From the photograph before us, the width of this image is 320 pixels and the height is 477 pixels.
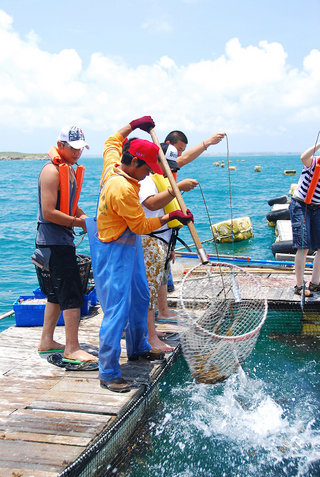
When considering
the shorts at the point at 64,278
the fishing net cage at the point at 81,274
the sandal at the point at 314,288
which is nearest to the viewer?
the shorts at the point at 64,278

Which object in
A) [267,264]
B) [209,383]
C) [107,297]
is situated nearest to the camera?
[107,297]

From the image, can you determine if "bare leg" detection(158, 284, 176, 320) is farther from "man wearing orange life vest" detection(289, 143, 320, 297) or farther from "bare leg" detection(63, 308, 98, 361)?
"man wearing orange life vest" detection(289, 143, 320, 297)

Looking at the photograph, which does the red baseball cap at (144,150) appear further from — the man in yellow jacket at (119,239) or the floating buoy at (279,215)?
the floating buoy at (279,215)

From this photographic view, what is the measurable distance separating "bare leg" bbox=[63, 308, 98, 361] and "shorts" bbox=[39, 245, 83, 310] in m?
0.07

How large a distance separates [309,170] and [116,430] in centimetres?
425

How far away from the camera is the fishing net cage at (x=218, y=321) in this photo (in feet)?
14.2

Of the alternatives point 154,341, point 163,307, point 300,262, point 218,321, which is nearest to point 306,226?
point 300,262

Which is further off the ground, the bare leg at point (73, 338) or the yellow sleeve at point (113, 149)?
the yellow sleeve at point (113, 149)

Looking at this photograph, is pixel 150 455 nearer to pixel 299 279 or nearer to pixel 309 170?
pixel 299 279

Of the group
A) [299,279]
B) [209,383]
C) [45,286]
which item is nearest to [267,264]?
[299,279]

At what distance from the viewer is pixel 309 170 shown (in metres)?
6.26

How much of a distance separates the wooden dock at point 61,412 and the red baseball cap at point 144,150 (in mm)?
1968

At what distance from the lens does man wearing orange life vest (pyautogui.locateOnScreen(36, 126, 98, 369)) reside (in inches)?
173

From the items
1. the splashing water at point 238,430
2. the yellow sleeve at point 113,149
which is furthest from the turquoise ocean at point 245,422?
the yellow sleeve at point 113,149
